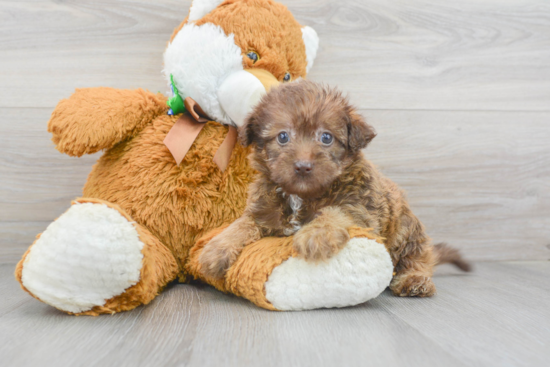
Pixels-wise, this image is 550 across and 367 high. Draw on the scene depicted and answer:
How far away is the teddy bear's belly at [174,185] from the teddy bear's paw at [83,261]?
0.97 ft

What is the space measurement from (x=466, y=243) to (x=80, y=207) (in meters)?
1.83

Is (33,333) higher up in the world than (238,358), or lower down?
lower down

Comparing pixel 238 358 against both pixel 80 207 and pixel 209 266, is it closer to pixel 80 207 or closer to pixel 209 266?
pixel 209 266

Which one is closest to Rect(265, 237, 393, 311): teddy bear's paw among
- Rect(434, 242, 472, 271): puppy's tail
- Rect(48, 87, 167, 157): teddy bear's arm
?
Rect(434, 242, 472, 271): puppy's tail

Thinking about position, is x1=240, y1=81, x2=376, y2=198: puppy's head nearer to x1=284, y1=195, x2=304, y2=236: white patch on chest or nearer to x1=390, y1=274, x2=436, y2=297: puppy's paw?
x1=284, y1=195, x2=304, y2=236: white patch on chest

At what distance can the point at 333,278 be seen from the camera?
3.99 ft

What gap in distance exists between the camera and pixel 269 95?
1.35 meters

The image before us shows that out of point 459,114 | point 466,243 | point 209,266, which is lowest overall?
point 466,243

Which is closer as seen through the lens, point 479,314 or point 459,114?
point 479,314

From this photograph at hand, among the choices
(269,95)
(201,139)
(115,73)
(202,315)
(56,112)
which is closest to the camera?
(202,315)

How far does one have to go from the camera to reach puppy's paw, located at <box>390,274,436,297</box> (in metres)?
1.48

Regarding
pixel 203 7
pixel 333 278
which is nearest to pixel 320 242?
pixel 333 278

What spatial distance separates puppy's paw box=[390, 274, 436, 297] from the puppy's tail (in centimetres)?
31

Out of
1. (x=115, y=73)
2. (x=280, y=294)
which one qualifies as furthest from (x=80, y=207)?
(x=115, y=73)
